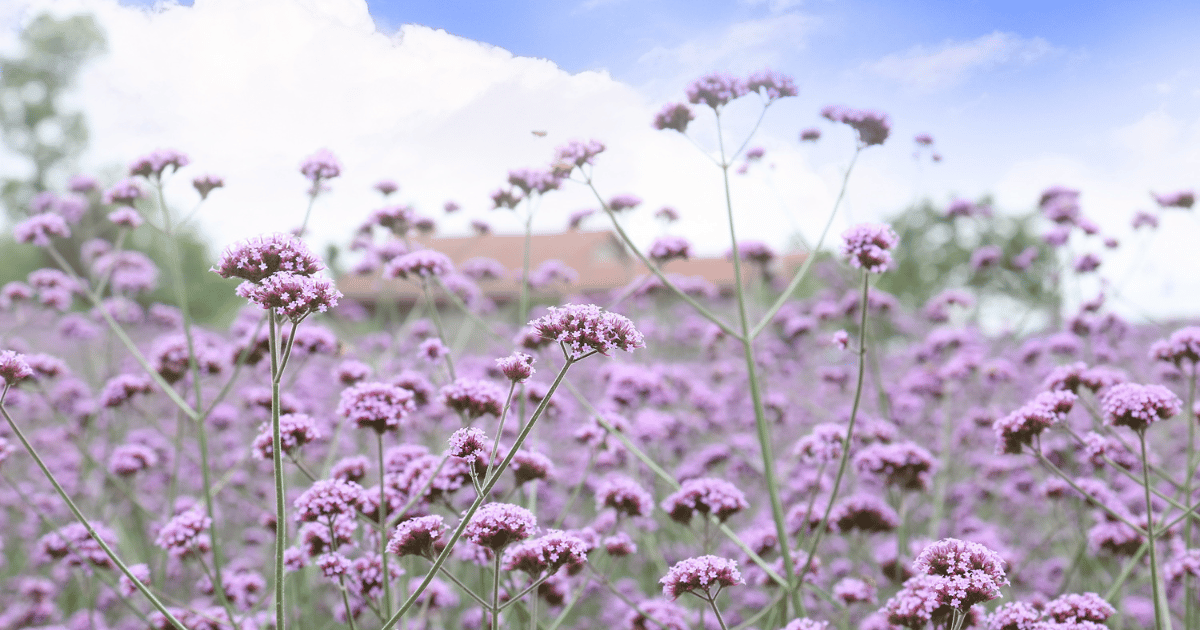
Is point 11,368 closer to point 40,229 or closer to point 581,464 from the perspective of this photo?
point 40,229

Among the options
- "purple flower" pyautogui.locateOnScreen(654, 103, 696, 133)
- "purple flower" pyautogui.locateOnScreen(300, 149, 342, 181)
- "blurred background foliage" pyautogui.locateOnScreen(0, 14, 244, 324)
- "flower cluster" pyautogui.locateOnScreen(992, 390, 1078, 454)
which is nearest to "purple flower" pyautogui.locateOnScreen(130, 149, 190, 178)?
"purple flower" pyautogui.locateOnScreen(300, 149, 342, 181)

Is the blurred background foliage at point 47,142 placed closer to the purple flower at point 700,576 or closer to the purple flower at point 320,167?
the purple flower at point 320,167

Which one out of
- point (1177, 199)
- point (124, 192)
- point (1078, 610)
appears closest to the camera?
point (1078, 610)

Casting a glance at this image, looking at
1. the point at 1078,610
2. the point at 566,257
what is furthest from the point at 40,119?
the point at 1078,610

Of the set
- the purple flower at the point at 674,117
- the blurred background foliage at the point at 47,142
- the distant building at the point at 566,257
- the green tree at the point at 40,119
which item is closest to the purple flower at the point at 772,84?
the purple flower at the point at 674,117

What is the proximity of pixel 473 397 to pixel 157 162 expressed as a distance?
241cm

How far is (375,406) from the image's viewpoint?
327cm

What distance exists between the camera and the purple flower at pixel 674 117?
4359 millimetres

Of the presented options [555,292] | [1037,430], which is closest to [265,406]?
[1037,430]

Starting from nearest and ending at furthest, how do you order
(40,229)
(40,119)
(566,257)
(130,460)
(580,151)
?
1. (580,151)
2. (130,460)
3. (40,229)
4. (566,257)
5. (40,119)

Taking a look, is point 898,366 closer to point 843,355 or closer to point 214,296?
point 843,355

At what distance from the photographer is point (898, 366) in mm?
11977

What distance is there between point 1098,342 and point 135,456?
859 cm

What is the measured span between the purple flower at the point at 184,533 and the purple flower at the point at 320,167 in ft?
6.39
